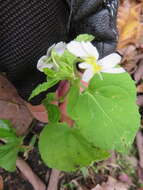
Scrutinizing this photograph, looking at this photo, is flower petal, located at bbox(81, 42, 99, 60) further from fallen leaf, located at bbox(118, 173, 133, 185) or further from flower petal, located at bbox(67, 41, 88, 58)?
fallen leaf, located at bbox(118, 173, 133, 185)

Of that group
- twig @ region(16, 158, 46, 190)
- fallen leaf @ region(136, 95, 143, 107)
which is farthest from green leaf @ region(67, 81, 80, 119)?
fallen leaf @ region(136, 95, 143, 107)

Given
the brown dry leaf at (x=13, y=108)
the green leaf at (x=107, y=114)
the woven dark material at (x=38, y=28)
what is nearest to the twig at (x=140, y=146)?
the brown dry leaf at (x=13, y=108)

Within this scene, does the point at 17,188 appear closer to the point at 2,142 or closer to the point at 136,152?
the point at 2,142

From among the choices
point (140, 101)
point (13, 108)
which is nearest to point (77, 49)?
point (13, 108)

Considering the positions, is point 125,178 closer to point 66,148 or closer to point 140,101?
point 140,101

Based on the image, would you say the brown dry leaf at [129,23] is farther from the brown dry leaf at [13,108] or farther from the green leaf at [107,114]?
the green leaf at [107,114]

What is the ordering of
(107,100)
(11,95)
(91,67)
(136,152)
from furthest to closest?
(136,152), (11,95), (107,100), (91,67)

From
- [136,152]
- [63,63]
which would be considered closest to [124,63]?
[136,152]
